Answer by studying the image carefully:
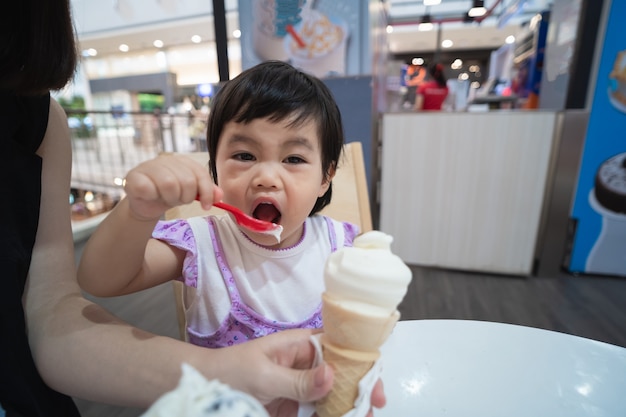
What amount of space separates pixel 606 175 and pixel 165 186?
2.85m

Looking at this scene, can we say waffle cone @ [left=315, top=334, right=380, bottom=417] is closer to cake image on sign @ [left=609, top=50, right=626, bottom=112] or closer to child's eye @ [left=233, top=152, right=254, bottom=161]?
child's eye @ [left=233, top=152, right=254, bottom=161]

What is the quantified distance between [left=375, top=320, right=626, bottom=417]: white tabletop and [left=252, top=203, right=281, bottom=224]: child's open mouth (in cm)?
31

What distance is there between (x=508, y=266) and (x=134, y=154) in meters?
6.53

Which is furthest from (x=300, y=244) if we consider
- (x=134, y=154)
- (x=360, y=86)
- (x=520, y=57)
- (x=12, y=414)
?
(x=134, y=154)

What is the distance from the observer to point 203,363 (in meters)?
0.46

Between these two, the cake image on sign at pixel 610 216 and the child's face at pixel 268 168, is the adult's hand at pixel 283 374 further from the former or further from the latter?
the cake image on sign at pixel 610 216

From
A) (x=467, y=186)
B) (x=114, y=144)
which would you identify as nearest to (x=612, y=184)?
(x=467, y=186)

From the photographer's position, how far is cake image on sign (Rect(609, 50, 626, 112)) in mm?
2133

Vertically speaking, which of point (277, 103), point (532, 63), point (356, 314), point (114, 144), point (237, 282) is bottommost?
point (114, 144)

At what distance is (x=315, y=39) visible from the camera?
224 centimetres

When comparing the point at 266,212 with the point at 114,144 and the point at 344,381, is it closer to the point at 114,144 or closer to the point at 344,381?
the point at 344,381

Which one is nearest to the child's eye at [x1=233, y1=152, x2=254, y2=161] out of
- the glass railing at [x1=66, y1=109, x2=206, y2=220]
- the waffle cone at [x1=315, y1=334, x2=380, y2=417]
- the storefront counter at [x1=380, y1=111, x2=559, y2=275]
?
the waffle cone at [x1=315, y1=334, x2=380, y2=417]

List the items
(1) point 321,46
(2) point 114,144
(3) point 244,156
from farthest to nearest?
(2) point 114,144, (1) point 321,46, (3) point 244,156

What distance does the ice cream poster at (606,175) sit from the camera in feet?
7.04
